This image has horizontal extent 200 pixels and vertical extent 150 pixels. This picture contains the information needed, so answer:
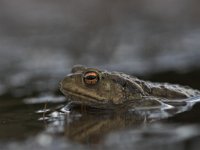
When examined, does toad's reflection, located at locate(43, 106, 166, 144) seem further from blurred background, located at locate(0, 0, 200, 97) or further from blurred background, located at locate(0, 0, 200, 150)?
blurred background, located at locate(0, 0, 200, 97)

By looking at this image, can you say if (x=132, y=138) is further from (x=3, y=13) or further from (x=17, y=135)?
(x=3, y=13)

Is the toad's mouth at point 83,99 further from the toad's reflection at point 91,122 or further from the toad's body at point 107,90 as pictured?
the toad's reflection at point 91,122

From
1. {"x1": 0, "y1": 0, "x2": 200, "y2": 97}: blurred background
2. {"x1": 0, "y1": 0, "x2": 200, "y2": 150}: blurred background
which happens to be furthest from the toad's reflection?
{"x1": 0, "y1": 0, "x2": 200, "y2": 97}: blurred background

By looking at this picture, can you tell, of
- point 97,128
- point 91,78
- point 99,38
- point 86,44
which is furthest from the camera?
point 99,38

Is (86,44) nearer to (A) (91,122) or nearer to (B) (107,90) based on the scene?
(B) (107,90)

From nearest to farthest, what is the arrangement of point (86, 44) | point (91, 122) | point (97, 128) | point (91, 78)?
1. point (97, 128)
2. point (91, 122)
3. point (91, 78)
4. point (86, 44)

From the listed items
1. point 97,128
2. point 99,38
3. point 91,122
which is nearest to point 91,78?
point 91,122
